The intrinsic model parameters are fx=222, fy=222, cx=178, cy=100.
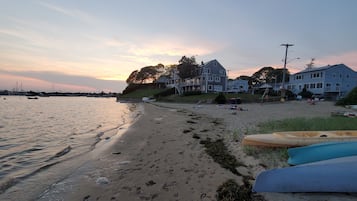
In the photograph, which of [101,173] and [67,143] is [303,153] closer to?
[101,173]

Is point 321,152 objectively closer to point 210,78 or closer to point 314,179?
point 314,179

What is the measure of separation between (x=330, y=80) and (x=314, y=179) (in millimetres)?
48715

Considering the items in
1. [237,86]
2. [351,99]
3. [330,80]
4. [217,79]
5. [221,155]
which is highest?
[217,79]

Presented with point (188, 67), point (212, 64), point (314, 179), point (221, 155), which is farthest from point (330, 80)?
point (314, 179)

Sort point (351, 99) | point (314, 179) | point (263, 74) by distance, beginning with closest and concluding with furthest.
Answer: point (314, 179)
point (351, 99)
point (263, 74)

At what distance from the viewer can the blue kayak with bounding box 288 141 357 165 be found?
4.58 meters

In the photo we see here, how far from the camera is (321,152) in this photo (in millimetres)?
4730

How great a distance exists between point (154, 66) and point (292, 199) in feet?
287

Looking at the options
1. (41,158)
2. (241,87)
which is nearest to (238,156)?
(41,158)

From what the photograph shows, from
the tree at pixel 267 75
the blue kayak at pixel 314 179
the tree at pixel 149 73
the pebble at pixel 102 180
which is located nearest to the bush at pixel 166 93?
the tree at pixel 149 73

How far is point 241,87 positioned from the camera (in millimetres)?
63500

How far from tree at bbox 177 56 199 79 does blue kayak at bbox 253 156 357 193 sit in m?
53.6

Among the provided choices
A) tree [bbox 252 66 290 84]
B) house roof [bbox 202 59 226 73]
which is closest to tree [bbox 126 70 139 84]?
tree [bbox 252 66 290 84]

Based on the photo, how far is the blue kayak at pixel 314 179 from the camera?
141 inches
